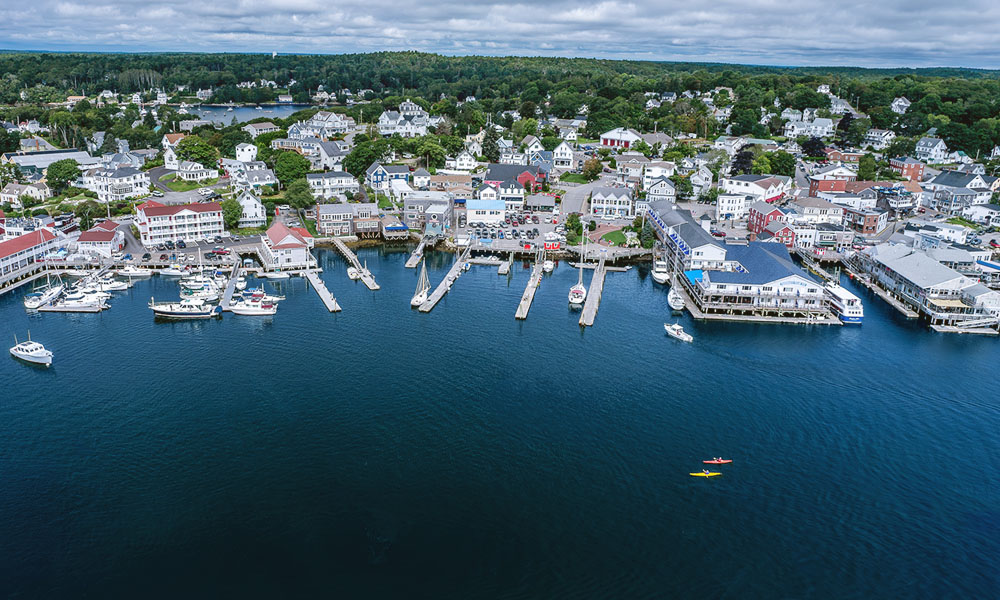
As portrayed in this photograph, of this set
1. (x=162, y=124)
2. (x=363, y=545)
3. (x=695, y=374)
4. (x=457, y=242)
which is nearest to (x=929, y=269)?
(x=695, y=374)

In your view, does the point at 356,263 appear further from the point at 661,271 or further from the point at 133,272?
the point at 661,271

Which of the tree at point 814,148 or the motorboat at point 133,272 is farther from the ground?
the tree at point 814,148

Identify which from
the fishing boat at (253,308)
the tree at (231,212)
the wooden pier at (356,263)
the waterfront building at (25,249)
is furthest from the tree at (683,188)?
the waterfront building at (25,249)

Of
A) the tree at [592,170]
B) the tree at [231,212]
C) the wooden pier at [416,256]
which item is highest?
the tree at [592,170]

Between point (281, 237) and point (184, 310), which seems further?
point (281, 237)

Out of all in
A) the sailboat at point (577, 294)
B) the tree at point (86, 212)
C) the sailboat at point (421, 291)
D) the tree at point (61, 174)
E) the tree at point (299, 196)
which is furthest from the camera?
the tree at point (61, 174)

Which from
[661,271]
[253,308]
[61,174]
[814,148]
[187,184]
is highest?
[814,148]

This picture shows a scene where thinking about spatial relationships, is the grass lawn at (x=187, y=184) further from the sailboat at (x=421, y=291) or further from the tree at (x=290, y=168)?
the sailboat at (x=421, y=291)

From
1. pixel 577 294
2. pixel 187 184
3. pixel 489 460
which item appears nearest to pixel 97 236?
pixel 187 184
